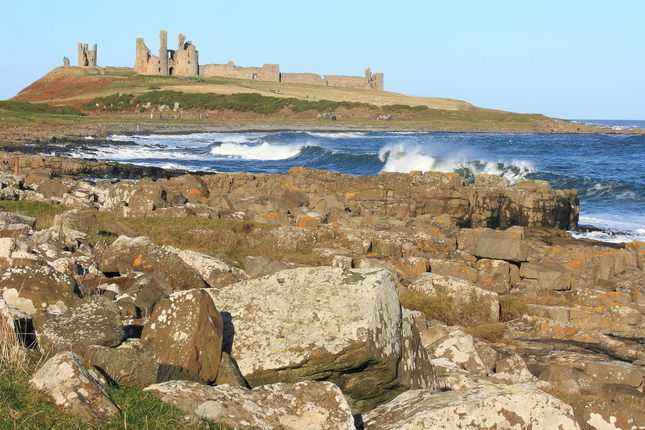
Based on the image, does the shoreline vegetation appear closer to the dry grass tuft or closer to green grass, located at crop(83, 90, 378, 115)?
the dry grass tuft

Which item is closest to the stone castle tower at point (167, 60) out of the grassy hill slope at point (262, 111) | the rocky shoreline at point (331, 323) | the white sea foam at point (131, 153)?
the grassy hill slope at point (262, 111)

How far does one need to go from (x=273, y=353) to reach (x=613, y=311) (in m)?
7.49

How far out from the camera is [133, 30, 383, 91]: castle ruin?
4786 inches

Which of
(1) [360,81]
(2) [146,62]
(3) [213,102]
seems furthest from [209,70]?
(3) [213,102]

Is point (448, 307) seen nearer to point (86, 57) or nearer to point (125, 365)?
point (125, 365)

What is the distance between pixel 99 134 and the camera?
190ft

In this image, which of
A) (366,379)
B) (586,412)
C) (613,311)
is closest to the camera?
(366,379)

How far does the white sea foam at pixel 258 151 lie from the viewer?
52156mm

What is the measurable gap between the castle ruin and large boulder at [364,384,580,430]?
123066mm

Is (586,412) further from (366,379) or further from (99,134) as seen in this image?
(99,134)

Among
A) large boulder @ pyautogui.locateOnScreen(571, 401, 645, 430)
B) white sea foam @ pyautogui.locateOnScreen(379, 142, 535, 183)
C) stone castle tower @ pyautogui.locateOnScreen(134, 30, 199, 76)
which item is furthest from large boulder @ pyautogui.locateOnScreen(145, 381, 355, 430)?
stone castle tower @ pyautogui.locateOnScreen(134, 30, 199, 76)

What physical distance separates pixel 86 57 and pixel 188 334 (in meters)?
127

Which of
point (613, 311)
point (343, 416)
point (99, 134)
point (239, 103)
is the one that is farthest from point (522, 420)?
point (239, 103)

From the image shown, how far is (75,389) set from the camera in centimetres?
411
